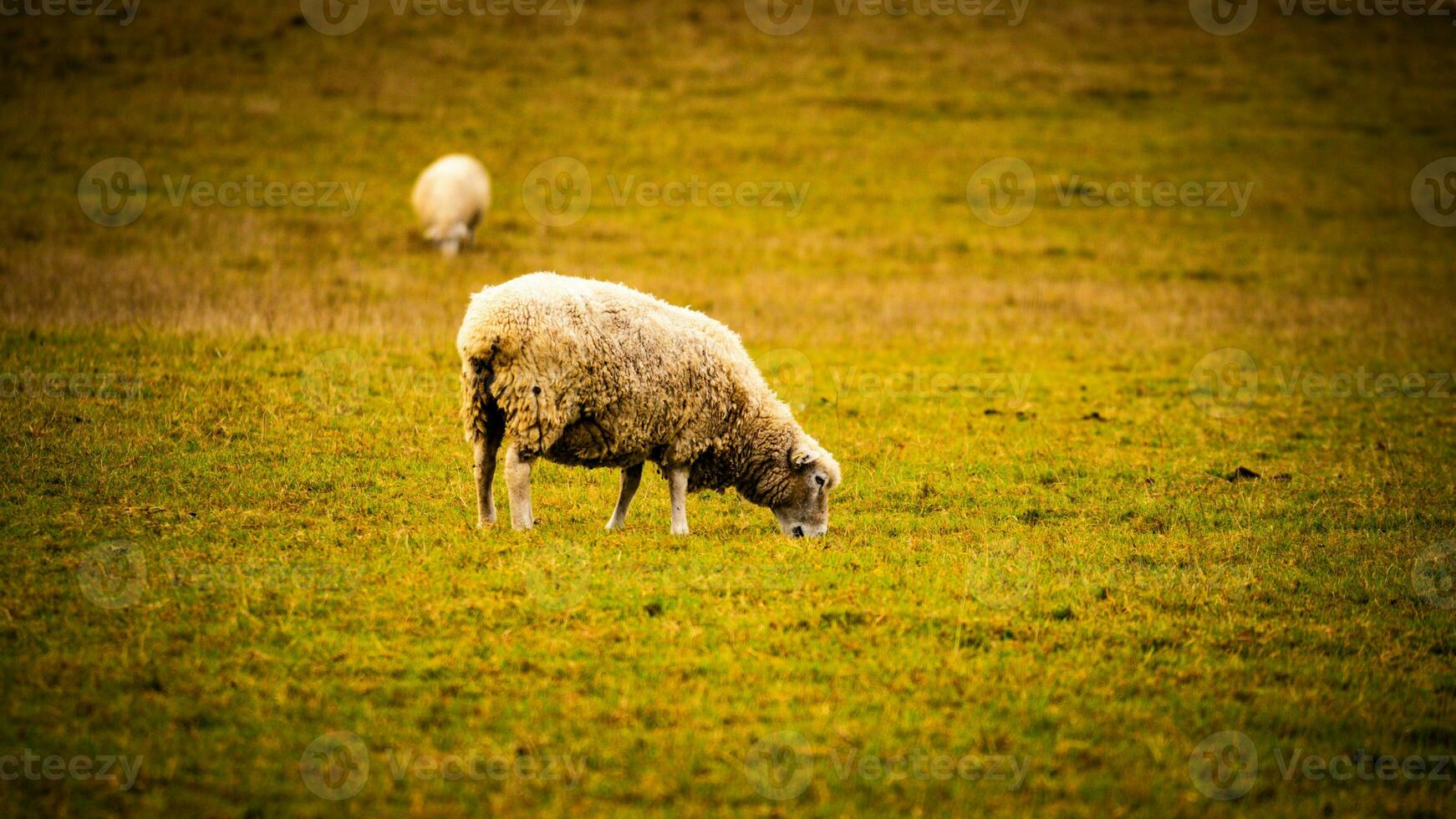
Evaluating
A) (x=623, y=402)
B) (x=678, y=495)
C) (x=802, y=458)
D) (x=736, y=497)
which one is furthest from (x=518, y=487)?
(x=736, y=497)

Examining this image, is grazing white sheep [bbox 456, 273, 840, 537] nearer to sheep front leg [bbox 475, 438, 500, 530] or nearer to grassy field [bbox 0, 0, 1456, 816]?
sheep front leg [bbox 475, 438, 500, 530]

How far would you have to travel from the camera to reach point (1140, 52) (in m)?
45.4

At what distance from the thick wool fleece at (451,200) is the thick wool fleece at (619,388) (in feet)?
54.6

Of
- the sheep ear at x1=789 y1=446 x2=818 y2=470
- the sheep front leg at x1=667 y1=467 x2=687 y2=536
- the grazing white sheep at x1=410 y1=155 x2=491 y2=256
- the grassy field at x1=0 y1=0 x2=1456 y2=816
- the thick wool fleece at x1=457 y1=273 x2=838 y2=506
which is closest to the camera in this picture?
the grassy field at x1=0 y1=0 x2=1456 y2=816

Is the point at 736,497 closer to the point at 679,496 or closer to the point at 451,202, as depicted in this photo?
the point at 679,496

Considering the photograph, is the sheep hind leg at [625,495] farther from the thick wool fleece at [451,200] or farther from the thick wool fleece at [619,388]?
the thick wool fleece at [451,200]

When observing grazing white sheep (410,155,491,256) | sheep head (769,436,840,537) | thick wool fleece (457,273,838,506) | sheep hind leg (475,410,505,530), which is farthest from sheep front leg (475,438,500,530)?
grazing white sheep (410,155,491,256)

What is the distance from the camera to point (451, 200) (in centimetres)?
2609

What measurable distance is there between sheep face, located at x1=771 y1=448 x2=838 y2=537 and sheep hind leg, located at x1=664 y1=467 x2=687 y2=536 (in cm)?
97

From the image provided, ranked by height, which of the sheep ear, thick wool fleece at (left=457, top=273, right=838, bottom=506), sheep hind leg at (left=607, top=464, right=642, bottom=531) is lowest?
sheep hind leg at (left=607, top=464, right=642, bottom=531)

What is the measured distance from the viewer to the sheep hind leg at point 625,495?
10.1 meters

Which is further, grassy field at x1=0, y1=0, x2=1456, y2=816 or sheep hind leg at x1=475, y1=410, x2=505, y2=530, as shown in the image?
sheep hind leg at x1=475, y1=410, x2=505, y2=530

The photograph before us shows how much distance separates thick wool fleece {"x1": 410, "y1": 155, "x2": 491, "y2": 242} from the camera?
84.4ft

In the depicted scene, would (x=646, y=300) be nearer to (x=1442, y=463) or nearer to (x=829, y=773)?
(x=829, y=773)
